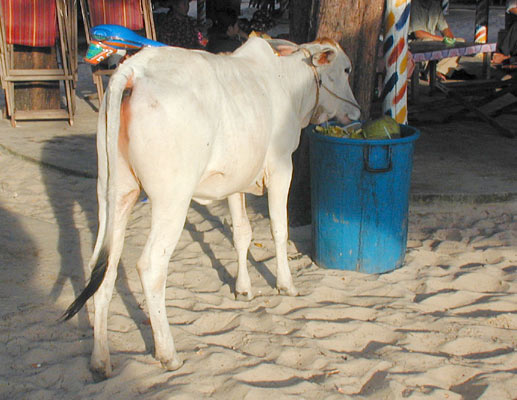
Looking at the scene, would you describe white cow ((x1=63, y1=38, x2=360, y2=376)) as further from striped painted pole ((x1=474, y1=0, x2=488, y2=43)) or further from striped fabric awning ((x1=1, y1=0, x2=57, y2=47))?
striped painted pole ((x1=474, y1=0, x2=488, y2=43))

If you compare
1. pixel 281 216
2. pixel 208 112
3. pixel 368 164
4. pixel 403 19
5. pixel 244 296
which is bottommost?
pixel 244 296

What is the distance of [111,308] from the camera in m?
3.71

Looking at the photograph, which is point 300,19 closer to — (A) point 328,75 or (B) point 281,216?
(A) point 328,75

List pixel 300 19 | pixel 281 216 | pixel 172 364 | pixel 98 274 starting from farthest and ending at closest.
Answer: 1. pixel 300 19
2. pixel 281 216
3. pixel 172 364
4. pixel 98 274

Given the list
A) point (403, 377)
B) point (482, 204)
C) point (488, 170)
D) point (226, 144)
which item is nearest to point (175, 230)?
point (226, 144)

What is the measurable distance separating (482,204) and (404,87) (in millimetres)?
1222

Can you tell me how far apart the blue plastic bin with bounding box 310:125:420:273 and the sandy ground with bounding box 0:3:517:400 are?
0.15m

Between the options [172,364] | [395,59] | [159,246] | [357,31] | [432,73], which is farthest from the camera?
[432,73]

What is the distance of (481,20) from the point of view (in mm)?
12508

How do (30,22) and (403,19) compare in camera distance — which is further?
(30,22)

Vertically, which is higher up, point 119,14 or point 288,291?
point 119,14

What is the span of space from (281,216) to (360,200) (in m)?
0.56

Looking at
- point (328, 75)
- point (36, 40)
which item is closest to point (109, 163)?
→ point (328, 75)

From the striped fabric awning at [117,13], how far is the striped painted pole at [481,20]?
717 cm
